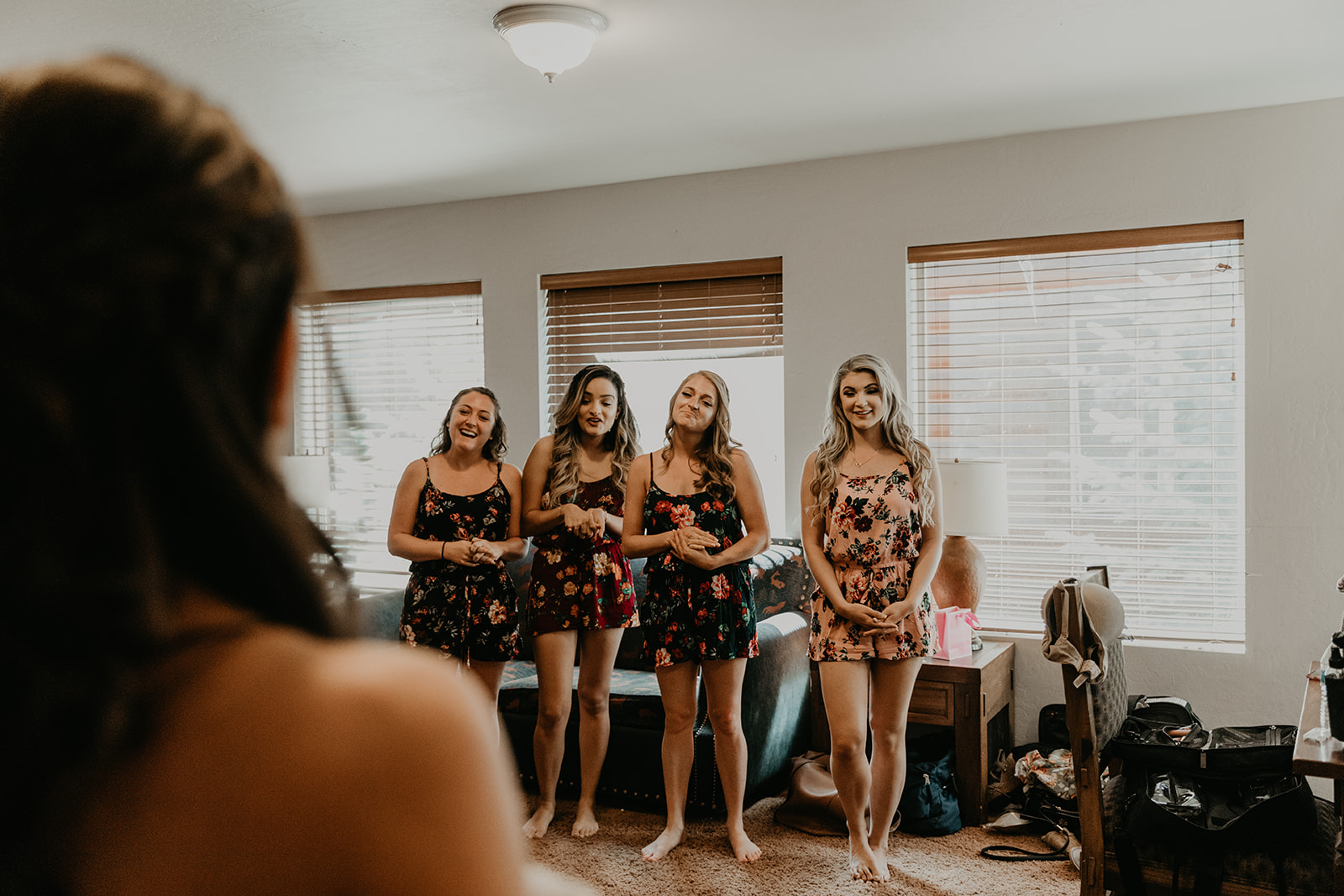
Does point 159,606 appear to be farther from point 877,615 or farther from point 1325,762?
point 877,615

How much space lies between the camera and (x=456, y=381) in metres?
5.65

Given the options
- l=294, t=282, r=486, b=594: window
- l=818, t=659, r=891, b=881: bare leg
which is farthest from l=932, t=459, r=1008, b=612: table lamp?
l=294, t=282, r=486, b=594: window

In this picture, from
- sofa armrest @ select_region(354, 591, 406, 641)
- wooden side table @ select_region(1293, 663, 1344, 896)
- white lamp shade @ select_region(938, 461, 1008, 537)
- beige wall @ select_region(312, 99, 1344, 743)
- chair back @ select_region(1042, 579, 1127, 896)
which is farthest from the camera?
sofa armrest @ select_region(354, 591, 406, 641)

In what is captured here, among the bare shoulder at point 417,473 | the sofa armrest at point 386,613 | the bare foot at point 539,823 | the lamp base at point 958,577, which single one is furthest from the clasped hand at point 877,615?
the sofa armrest at point 386,613

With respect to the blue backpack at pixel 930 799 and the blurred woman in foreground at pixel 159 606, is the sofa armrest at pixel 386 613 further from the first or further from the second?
the blurred woman in foreground at pixel 159 606

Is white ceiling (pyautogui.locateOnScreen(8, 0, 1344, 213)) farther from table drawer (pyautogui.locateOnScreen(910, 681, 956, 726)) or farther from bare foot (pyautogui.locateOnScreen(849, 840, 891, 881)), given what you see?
bare foot (pyautogui.locateOnScreen(849, 840, 891, 881))

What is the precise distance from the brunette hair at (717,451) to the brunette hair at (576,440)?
0.24 metres

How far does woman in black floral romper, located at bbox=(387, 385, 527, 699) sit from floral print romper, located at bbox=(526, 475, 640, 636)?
93 mm

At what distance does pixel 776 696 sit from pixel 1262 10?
275cm

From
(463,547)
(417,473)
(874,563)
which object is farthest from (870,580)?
(417,473)

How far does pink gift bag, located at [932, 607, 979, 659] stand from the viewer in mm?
3932

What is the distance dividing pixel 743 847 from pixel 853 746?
1.81 ft

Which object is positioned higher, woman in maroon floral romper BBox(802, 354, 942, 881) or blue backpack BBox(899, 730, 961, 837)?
woman in maroon floral romper BBox(802, 354, 942, 881)

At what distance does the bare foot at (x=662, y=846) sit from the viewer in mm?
3414
